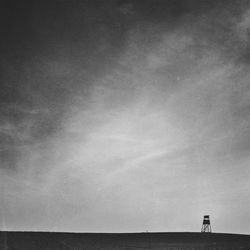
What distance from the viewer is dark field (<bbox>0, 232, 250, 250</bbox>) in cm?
5662

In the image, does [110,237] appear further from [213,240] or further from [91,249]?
[213,240]

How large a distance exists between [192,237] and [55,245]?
99.8 ft

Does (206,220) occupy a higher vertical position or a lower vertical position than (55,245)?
higher

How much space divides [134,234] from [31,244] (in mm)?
25898

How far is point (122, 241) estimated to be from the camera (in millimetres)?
67688

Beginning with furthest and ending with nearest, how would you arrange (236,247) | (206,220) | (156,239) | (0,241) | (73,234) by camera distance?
(206,220)
(156,239)
(73,234)
(236,247)
(0,241)

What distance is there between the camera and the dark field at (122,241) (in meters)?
56.6

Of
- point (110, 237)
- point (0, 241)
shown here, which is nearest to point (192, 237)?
point (110, 237)

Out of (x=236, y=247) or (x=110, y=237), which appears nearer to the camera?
(x=236, y=247)

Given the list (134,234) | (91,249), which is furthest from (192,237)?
(91,249)

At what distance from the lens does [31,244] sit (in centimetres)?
5594

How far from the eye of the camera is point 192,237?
2876 inches

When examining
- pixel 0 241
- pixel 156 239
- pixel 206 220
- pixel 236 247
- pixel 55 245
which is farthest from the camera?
pixel 206 220

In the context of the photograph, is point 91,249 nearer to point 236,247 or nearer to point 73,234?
point 73,234
